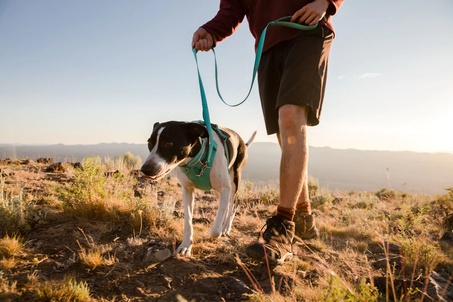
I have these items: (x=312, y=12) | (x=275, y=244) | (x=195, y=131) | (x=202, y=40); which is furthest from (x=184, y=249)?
(x=312, y=12)

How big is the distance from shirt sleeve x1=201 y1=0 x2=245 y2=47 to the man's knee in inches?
48.1

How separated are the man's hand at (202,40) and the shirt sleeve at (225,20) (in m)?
0.07

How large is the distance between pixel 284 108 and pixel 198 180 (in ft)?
3.75

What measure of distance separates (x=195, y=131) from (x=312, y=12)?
1465 mm

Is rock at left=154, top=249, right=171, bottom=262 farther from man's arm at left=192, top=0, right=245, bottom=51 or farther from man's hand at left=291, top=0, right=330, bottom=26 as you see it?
man's hand at left=291, top=0, right=330, bottom=26

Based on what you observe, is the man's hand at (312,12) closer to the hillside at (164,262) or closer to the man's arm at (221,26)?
the man's arm at (221,26)

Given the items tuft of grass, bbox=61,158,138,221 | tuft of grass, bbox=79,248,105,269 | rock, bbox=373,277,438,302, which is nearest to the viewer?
rock, bbox=373,277,438,302

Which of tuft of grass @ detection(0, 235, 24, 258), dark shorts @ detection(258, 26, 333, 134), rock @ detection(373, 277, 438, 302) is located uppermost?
dark shorts @ detection(258, 26, 333, 134)

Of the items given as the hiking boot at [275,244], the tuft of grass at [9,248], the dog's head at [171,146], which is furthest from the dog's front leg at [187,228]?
the tuft of grass at [9,248]

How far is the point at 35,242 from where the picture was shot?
2143 mm

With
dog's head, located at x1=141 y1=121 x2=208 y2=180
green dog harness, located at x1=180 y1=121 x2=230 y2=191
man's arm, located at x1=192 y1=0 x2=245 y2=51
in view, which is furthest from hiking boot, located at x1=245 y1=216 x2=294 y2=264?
man's arm, located at x1=192 y1=0 x2=245 y2=51

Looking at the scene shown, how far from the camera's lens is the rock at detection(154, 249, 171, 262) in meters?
1.99

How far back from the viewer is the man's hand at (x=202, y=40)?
7.89 feet

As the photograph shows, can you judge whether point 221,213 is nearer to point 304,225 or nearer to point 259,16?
point 304,225
